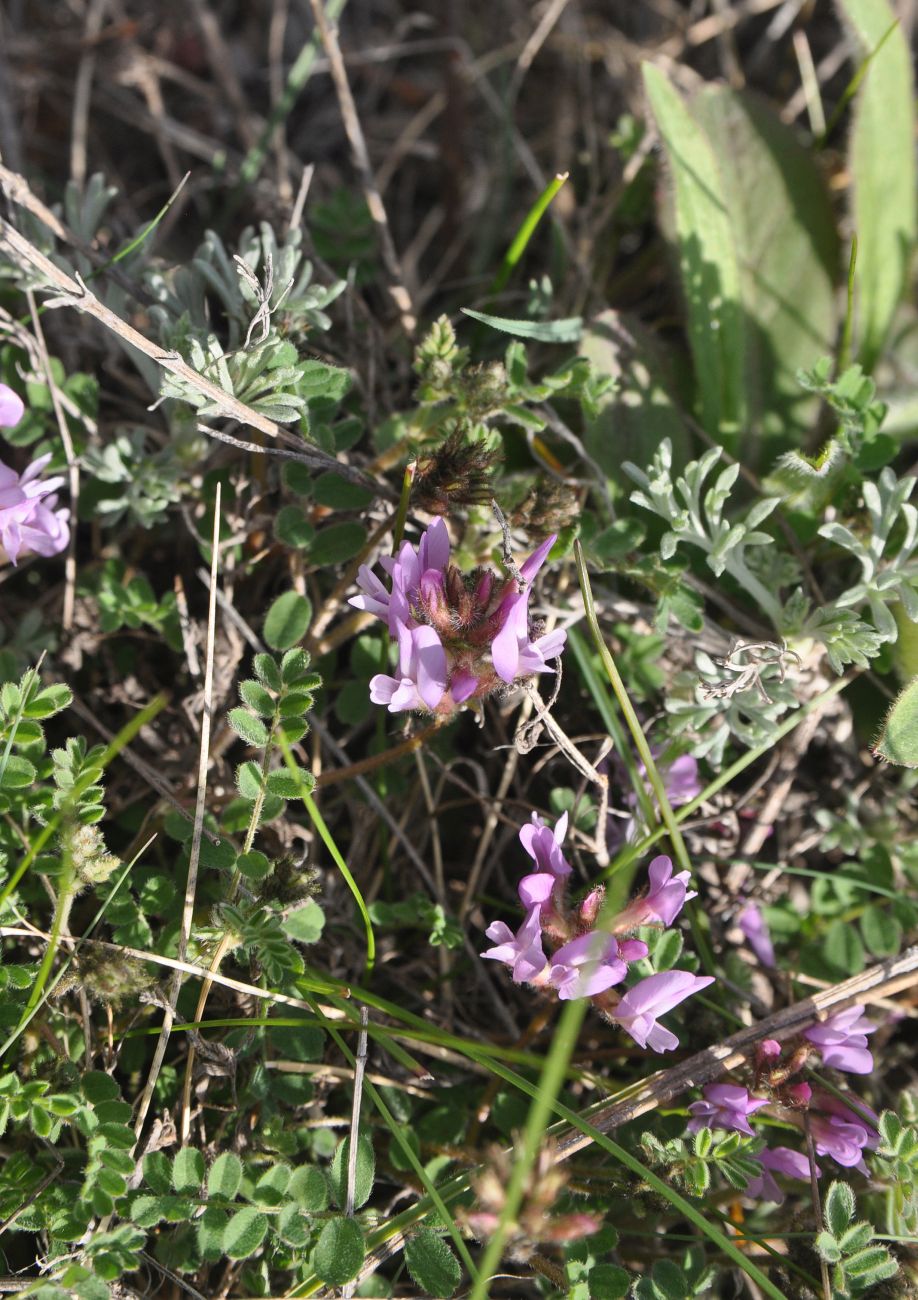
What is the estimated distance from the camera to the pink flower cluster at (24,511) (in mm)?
2201

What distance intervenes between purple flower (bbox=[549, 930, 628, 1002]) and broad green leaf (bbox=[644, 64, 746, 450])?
148 centimetres

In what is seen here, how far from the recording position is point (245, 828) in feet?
7.65

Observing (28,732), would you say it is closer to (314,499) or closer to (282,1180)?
(314,499)

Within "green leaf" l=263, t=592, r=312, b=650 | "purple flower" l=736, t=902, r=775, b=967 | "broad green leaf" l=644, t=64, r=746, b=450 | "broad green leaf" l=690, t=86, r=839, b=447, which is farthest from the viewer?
"broad green leaf" l=690, t=86, r=839, b=447

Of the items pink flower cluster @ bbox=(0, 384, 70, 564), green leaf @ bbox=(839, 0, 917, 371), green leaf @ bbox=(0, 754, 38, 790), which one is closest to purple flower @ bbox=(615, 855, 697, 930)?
green leaf @ bbox=(0, 754, 38, 790)

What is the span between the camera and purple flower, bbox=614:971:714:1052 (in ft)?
6.63

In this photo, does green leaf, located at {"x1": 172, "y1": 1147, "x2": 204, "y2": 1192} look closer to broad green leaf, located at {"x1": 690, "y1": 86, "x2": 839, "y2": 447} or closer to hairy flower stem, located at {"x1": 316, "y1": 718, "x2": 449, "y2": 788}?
hairy flower stem, located at {"x1": 316, "y1": 718, "x2": 449, "y2": 788}

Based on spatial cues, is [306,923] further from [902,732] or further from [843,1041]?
[902,732]

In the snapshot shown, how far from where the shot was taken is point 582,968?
1944mm

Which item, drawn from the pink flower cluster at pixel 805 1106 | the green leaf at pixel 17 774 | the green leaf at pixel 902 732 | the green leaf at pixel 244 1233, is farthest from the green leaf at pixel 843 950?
the green leaf at pixel 17 774

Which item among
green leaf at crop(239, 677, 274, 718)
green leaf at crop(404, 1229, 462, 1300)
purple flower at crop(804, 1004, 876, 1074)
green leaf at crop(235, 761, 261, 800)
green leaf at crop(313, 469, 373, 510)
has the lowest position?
green leaf at crop(404, 1229, 462, 1300)

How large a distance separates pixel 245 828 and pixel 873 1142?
4.71ft

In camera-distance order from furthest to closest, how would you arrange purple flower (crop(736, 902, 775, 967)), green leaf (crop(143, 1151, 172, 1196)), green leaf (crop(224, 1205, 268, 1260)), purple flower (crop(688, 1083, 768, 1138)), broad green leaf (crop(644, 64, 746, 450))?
broad green leaf (crop(644, 64, 746, 450)), purple flower (crop(736, 902, 775, 967)), purple flower (crop(688, 1083, 768, 1138)), green leaf (crop(143, 1151, 172, 1196)), green leaf (crop(224, 1205, 268, 1260))

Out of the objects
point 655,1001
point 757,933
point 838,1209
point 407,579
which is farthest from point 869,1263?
point 407,579
